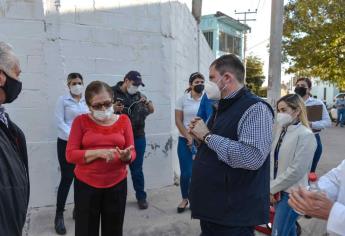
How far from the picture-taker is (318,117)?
6242 mm

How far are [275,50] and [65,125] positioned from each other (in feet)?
12.9

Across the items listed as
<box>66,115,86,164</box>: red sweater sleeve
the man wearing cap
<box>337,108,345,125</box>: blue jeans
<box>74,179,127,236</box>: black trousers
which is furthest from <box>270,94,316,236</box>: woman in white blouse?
<box>337,108,345,125</box>: blue jeans

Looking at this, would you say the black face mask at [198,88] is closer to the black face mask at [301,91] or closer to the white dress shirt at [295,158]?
the black face mask at [301,91]

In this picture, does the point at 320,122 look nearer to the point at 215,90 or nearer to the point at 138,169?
the point at 138,169

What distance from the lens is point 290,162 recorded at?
11.2 feet

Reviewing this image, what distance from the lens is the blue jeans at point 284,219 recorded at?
343cm

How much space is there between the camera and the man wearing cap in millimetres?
5211

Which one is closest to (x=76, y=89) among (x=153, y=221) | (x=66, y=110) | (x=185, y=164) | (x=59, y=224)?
(x=66, y=110)

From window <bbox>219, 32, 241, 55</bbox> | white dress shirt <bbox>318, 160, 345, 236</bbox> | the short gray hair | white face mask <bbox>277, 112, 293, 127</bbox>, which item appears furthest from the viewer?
window <bbox>219, 32, 241, 55</bbox>

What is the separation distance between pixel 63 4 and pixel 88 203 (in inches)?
122

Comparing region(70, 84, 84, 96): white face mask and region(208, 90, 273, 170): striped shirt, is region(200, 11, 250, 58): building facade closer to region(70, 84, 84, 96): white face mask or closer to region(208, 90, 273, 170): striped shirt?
region(70, 84, 84, 96): white face mask

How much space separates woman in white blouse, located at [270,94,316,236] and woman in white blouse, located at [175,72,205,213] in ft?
6.35

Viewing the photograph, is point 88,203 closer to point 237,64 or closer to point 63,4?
point 237,64

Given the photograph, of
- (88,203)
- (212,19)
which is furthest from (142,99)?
(212,19)
